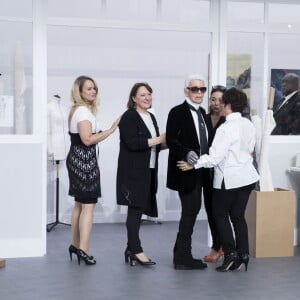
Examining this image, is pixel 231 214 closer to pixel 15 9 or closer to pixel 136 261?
pixel 136 261

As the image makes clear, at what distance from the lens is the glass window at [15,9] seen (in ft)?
18.1

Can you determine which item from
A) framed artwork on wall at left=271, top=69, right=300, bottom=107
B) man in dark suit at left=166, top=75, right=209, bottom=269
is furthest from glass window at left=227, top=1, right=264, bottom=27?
man in dark suit at left=166, top=75, right=209, bottom=269

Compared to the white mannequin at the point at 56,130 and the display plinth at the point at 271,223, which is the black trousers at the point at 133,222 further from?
the white mannequin at the point at 56,130

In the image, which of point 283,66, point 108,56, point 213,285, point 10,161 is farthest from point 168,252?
point 108,56

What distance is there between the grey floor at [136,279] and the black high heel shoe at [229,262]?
6 centimetres

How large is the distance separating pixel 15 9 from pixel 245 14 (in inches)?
86.7

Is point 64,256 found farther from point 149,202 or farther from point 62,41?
point 62,41

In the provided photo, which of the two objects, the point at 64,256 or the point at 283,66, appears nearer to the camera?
the point at 64,256

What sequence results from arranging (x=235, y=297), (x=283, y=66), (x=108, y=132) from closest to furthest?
1. (x=235, y=297)
2. (x=108, y=132)
3. (x=283, y=66)

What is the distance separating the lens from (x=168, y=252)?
228 inches

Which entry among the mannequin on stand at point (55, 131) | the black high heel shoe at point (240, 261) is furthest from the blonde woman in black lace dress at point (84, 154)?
the mannequin on stand at point (55, 131)

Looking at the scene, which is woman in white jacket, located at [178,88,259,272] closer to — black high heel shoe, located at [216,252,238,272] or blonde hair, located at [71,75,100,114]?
black high heel shoe, located at [216,252,238,272]

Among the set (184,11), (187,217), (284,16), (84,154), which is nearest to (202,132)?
(187,217)

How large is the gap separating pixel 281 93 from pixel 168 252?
1.96 metres
